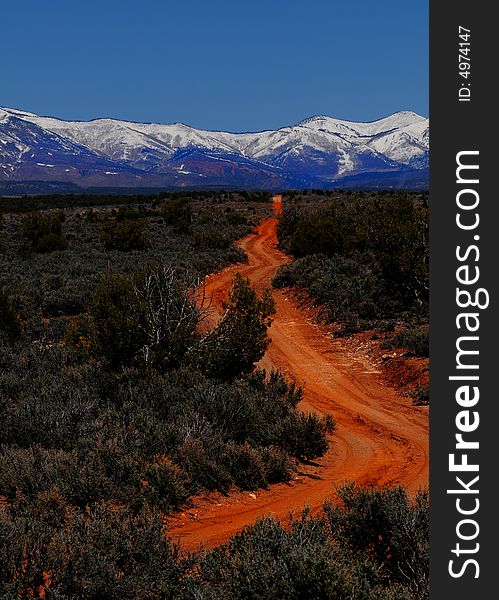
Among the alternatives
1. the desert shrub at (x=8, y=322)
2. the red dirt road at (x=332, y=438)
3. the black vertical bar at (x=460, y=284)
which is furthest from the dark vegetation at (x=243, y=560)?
the desert shrub at (x=8, y=322)

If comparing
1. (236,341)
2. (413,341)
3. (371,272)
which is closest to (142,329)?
(236,341)

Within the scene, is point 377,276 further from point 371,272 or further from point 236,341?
point 236,341

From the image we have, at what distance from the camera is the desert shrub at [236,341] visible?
35.1 feet

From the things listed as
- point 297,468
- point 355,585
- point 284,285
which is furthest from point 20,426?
point 284,285

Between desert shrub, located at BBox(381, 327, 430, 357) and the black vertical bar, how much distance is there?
404 inches

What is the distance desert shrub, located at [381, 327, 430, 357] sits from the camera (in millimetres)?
12719

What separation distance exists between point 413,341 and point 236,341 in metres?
4.32

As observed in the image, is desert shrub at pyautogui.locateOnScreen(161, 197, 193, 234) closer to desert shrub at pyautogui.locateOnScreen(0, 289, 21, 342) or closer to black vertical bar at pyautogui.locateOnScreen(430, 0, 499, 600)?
desert shrub at pyautogui.locateOnScreen(0, 289, 21, 342)

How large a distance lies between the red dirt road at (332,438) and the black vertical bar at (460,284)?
3172mm

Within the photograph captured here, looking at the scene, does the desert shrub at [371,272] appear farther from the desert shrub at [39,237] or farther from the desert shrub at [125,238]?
the desert shrub at [39,237]

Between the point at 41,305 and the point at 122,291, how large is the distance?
7.26m

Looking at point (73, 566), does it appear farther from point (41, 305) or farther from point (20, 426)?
point (41, 305)

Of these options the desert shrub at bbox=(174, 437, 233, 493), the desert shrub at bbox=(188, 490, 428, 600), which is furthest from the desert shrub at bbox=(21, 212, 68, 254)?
the desert shrub at bbox=(188, 490, 428, 600)

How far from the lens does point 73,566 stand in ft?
13.4
